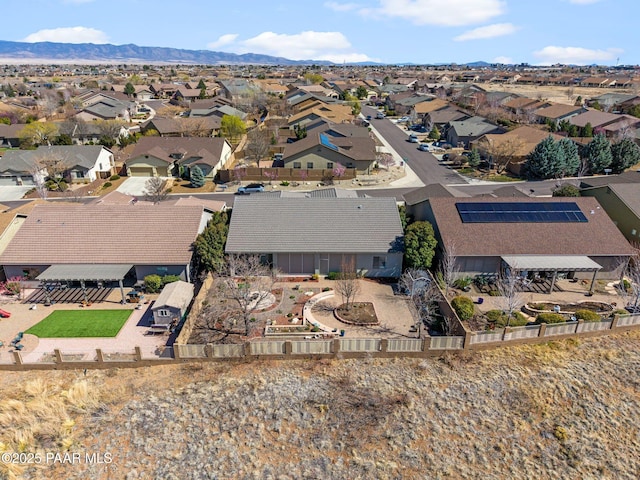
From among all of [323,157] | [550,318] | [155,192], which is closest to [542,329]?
[550,318]

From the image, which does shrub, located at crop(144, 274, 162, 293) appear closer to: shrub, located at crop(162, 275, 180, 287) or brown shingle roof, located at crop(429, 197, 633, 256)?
shrub, located at crop(162, 275, 180, 287)

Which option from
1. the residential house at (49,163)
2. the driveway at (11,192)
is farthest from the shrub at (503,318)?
the driveway at (11,192)

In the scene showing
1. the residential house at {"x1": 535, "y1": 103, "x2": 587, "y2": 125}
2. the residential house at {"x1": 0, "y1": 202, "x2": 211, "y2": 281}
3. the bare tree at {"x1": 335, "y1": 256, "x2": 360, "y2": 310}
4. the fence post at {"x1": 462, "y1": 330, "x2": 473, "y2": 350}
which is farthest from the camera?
the residential house at {"x1": 535, "y1": 103, "x2": 587, "y2": 125}

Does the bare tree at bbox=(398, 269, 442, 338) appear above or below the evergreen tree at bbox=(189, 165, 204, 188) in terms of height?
below

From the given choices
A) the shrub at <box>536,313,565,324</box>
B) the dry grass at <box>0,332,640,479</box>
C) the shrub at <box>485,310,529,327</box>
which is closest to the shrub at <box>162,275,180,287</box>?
the dry grass at <box>0,332,640,479</box>

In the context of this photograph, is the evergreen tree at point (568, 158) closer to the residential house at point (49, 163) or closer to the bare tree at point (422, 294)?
the bare tree at point (422, 294)

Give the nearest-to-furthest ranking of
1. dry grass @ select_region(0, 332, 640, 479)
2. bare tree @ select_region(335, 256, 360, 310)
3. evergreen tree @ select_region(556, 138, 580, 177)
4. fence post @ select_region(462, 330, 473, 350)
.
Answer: dry grass @ select_region(0, 332, 640, 479) → fence post @ select_region(462, 330, 473, 350) → bare tree @ select_region(335, 256, 360, 310) → evergreen tree @ select_region(556, 138, 580, 177)
